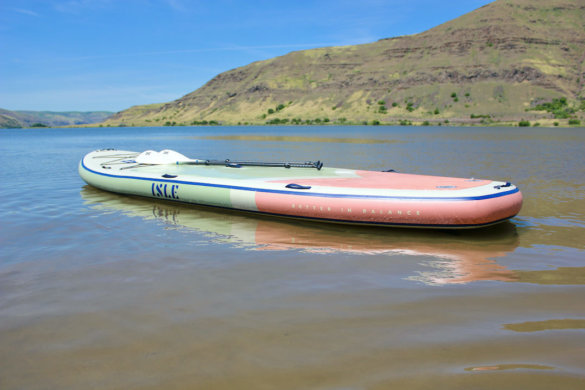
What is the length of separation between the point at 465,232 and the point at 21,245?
7036 mm

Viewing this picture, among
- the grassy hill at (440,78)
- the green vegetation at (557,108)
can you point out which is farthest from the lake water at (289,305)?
the green vegetation at (557,108)

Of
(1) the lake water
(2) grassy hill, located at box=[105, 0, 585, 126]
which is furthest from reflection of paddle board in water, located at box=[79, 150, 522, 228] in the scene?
(2) grassy hill, located at box=[105, 0, 585, 126]

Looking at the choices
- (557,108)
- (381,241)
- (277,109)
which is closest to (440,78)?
(557,108)

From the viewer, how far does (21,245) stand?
6660mm

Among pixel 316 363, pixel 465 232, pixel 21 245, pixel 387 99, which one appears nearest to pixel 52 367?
pixel 316 363

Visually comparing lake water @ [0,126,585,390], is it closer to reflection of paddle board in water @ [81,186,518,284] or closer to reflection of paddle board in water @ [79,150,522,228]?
reflection of paddle board in water @ [81,186,518,284]

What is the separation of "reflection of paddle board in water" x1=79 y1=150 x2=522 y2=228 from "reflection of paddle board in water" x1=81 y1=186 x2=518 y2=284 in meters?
0.23

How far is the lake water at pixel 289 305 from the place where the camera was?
319cm

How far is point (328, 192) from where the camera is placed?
7484 millimetres

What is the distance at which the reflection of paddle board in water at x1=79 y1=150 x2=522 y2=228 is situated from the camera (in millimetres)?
6629

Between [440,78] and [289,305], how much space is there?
331 ft

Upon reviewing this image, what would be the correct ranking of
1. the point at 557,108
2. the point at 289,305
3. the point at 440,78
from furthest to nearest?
the point at 440,78
the point at 557,108
the point at 289,305

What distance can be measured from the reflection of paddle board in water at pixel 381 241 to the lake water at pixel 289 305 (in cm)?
3

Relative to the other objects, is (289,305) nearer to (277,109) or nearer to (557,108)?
(557,108)
